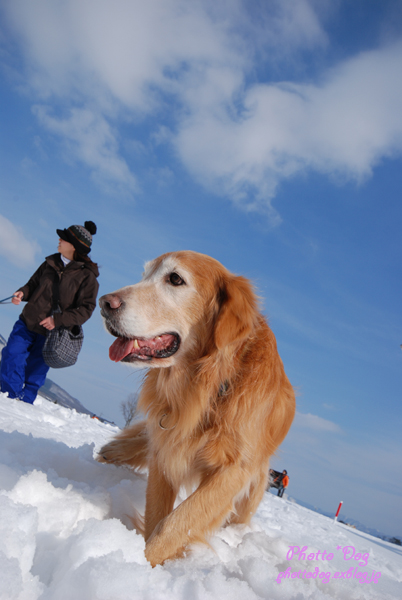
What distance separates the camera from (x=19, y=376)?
4.87 m

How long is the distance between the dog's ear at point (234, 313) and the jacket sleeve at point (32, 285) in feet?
11.3

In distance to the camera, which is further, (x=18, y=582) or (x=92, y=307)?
(x=92, y=307)

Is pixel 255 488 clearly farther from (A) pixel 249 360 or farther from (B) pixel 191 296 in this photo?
(B) pixel 191 296

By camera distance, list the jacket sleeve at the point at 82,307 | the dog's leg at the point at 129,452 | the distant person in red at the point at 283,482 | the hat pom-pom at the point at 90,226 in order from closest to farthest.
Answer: the dog's leg at the point at 129,452
the jacket sleeve at the point at 82,307
the hat pom-pom at the point at 90,226
the distant person in red at the point at 283,482

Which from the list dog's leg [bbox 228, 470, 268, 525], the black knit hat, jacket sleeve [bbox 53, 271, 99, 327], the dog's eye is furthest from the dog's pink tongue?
the black knit hat

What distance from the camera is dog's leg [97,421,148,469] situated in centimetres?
279

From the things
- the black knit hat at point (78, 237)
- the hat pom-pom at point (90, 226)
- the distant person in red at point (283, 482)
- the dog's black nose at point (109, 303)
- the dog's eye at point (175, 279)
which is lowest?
the distant person in red at point (283, 482)

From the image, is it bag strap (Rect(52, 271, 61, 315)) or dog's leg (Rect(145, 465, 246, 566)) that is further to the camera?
bag strap (Rect(52, 271, 61, 315))

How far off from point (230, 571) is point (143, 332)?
1177 mm

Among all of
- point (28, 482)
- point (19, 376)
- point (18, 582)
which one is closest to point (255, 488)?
point (28, 482)

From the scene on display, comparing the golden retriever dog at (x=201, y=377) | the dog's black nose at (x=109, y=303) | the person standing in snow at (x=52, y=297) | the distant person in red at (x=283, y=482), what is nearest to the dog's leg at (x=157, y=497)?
the golden retriever dog at (x=201, y=377)

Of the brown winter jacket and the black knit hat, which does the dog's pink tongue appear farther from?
the black knit hat

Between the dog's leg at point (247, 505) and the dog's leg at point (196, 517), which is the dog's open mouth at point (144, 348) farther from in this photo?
the dog's leg at point (247, 505)

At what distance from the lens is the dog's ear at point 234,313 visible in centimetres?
211
